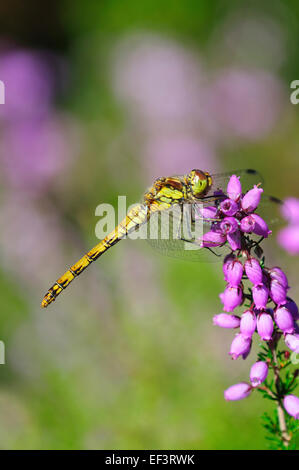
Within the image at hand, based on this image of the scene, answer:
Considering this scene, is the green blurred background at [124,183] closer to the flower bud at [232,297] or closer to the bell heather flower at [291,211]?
the bell heather flower at [291,211]

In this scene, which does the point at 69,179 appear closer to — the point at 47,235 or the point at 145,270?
the point at 47,235

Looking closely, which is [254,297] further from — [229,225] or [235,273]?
[229,225]

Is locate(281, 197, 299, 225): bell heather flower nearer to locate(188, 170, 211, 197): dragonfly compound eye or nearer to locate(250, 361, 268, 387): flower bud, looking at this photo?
locate(188, 170, 211, 197): dragonfly compound eye

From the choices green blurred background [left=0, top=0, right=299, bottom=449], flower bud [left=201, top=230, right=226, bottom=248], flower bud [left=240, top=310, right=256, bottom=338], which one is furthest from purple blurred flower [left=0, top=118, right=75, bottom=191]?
flower bud [left=240, top=310, right=256, bottom=338]

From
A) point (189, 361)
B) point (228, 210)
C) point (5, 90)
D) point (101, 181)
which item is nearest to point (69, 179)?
point (101, 181)

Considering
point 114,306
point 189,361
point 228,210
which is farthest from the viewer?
point 114,306
